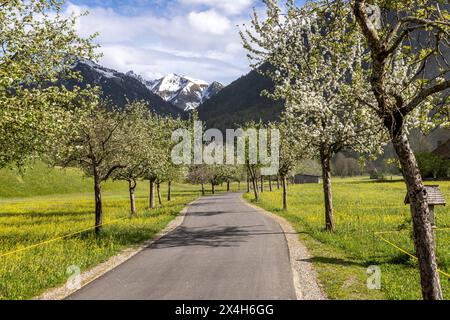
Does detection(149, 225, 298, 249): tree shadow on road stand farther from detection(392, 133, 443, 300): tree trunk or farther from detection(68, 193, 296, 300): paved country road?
detection(392, 133, 443, 300): tree trunk

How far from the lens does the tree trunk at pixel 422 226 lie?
338 inches

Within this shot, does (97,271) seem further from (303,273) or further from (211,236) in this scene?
(211,236)

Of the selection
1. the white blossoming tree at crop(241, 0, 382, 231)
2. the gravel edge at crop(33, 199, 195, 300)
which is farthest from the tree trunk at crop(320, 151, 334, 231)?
the gravel edge at crop(33, 199, 195, 300)

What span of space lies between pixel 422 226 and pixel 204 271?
27.3 feet

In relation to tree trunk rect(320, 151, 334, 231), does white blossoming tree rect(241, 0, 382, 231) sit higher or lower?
higher

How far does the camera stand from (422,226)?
8.72 meters

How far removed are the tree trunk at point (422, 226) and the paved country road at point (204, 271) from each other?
384 centimetres

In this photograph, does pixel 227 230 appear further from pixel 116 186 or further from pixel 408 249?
pixel 116 186

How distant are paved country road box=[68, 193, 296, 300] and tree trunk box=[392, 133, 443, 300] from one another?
3.84m

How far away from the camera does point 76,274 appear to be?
14586 mm

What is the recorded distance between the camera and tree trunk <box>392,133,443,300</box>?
8586mm

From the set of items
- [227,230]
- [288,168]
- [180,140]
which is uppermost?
[180,140]
